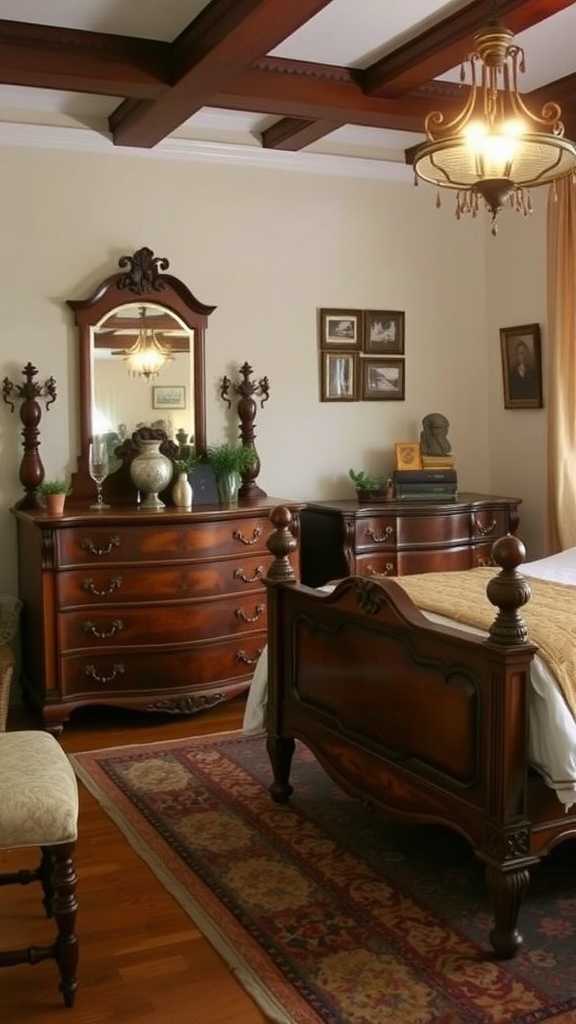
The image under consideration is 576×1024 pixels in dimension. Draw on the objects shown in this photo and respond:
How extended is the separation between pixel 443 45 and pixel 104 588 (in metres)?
2.58

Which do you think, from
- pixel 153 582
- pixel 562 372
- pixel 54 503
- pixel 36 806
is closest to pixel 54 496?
pixel 54 503

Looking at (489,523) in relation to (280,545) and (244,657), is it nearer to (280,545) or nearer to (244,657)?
(244,657)

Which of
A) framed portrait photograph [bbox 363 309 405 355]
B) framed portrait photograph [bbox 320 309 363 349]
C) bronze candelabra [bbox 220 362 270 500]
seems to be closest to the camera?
bronze candelabra [bbox 220 362 270 500]

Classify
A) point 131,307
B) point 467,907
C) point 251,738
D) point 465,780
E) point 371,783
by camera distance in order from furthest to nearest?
point 131,307
point 251,738
point 371,783
point 467,907
point 465,780

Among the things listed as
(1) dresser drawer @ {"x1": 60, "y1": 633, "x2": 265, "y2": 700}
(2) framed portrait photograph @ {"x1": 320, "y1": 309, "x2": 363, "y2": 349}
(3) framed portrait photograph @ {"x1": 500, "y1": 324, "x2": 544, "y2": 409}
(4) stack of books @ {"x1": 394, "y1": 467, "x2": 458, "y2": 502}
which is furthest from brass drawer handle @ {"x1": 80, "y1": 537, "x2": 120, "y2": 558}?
(3) framed portrait photograph @ {"x1": 500, "y1": 324, "x2": 544, "y2": 409}

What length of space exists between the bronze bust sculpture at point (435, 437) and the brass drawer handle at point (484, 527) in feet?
1.56

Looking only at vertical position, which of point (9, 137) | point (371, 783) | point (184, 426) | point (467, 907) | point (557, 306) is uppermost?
point (9, 137)

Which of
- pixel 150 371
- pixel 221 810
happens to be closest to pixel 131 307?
pixel 150 371

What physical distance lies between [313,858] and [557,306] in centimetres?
314

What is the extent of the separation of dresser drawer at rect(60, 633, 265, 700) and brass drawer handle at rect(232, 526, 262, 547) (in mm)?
438

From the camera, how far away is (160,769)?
4.11 m

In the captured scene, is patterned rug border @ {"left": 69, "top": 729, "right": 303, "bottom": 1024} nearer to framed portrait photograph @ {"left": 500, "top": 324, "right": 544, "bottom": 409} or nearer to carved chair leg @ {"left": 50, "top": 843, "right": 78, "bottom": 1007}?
carved chair leg @ {"left": 50, "top": 843, "right": 78, "bottom": 1007}

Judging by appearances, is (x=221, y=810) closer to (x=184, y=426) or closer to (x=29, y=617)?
(x=29, y=617)

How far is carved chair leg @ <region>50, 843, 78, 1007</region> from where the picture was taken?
7.97 ft
